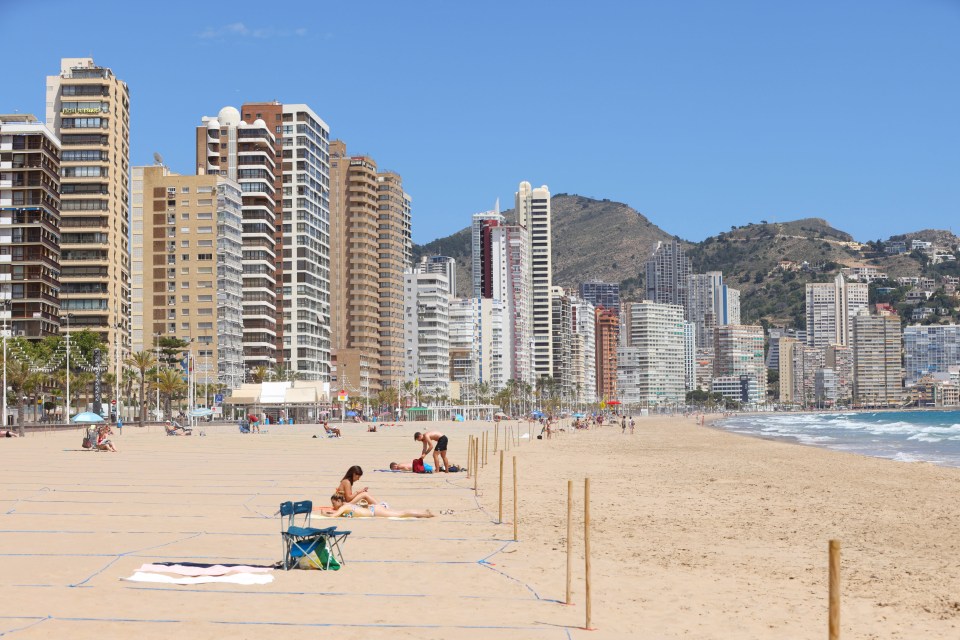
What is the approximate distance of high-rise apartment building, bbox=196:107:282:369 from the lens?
138875 millimetres

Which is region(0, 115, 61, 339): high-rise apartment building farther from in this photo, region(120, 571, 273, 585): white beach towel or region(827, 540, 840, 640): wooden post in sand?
region(827, 540, 840, 640): wooden post in sand

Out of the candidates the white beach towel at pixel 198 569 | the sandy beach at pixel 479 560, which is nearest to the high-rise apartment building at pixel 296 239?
the sandy beach at pixel 479 560

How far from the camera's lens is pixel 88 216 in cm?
11206

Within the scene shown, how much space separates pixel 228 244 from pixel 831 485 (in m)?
108

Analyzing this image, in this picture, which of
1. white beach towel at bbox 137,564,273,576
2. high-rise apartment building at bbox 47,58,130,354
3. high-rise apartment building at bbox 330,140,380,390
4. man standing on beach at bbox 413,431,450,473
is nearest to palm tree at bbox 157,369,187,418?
high-rise apartment building at bbox 47,58,130,354

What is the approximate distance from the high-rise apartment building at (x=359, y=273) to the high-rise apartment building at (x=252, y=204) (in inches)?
1018

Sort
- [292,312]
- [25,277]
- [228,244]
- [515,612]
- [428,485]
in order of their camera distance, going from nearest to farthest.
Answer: [515,612] < [428,485] < [25,277] < [228,244] < [292,312]

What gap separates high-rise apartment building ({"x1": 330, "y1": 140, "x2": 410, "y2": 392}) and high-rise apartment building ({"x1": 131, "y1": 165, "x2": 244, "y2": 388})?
117 feet

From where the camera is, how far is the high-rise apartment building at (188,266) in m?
130

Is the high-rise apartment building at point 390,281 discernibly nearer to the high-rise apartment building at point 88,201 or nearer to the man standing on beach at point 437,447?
the high-rise apartment building at point 88,201

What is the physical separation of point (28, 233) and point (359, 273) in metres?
72.7

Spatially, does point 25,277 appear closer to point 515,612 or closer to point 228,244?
point 228,244

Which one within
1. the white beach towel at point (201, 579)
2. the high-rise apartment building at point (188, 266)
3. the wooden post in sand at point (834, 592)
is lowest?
the white beach towel at point (201, 579)

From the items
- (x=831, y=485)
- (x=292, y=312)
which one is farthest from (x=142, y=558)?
(x=292, y=312)
